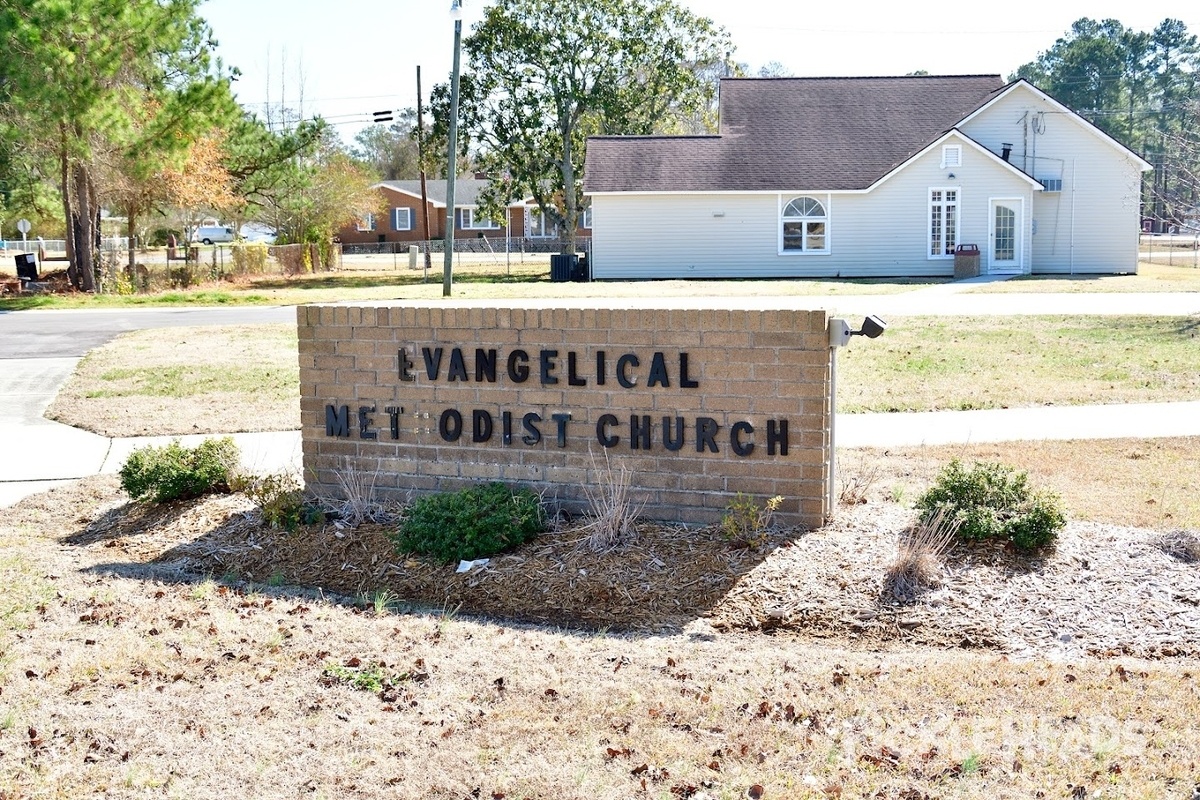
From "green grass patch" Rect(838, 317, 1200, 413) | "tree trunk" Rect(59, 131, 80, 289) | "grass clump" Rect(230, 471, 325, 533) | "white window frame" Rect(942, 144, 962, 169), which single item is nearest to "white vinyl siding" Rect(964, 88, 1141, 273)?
"white window frame" Rect(942, 144, 962, 169)

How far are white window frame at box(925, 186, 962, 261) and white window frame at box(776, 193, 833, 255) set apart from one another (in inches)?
111

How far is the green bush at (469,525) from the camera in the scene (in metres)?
6.71

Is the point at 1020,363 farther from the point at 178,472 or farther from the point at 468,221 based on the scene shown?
the point at 468,221

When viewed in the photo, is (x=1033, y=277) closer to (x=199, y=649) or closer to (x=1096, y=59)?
(x=199, y=649)

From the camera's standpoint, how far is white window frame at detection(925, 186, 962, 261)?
120 ft

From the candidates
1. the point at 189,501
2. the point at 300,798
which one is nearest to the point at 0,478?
the point at 189,501

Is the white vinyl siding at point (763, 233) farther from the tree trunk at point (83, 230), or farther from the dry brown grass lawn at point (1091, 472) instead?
the dry brown grass lawn at point (1091, 472)

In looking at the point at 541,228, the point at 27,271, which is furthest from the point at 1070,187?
the point at 541,228

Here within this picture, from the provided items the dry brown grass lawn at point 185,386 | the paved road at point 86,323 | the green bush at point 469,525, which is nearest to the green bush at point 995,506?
the green bush at point 469,525

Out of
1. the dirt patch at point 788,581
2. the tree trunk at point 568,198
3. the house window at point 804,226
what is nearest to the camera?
the dirt patch at point 788,581

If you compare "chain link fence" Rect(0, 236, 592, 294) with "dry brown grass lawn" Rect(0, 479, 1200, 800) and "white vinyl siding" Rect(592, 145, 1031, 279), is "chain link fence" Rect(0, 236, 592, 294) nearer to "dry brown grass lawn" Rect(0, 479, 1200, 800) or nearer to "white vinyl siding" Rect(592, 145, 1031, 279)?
"white vinyl siding" Rect(592, 145, 1031, 279)

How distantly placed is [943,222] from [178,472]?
32121mm

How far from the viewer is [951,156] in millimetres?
36125

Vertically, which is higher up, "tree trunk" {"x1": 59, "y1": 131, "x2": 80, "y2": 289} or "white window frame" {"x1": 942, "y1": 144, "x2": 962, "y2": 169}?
"white window frame" {"x1": 942, "y1": 144, "x2": 962, "y2": 169}
